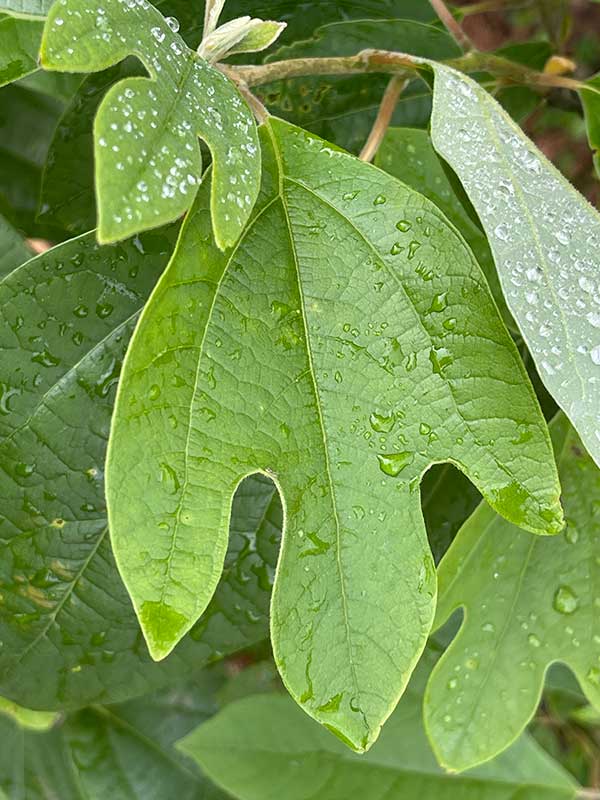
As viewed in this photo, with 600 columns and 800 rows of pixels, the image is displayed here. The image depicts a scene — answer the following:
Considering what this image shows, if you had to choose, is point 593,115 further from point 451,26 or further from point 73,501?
point 73,501

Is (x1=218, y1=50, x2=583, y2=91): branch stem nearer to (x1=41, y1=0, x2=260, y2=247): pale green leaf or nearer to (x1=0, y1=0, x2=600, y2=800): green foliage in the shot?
(x1=0, y1=0, x2=600, y2=800): green foliage

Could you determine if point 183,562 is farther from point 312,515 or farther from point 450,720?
point 450,720

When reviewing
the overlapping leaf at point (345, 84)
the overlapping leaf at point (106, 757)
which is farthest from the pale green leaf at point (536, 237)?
the overlapping leaf at point (106, 757)

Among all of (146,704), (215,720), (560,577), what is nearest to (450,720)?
(560,577)

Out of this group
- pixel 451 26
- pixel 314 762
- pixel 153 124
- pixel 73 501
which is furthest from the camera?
pixel 314 762

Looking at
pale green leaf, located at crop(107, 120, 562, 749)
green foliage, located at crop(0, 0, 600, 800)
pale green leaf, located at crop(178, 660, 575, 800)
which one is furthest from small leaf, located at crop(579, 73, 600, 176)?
pale green leaf, located at crop(178, 660, 575, 800)

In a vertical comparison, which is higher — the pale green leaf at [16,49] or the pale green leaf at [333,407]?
the pale green leaf at [16,49]

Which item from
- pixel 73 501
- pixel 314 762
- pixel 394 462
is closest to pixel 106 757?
pixel 314 762

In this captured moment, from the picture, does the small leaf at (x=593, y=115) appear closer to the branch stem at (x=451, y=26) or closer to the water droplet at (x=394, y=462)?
the branch stem at (x=451, y=26)
